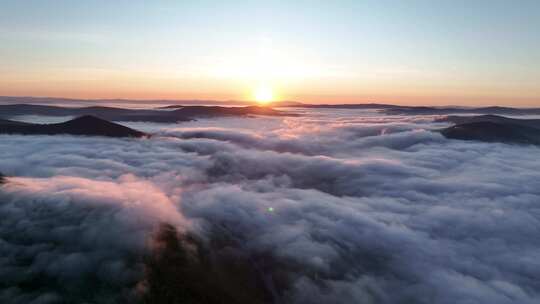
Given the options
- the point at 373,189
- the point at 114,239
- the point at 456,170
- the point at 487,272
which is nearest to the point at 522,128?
the point at 456,170

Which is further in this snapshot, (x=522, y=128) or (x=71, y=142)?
(x=522, y=128)

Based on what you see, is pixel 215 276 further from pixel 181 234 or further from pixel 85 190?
pixel 85 190

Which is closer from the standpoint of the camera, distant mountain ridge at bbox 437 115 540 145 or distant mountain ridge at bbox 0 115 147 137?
distant mountain ridge at bbox 0 115 147 137

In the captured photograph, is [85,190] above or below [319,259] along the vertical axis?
above

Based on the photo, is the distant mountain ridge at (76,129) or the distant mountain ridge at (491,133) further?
the distant mountain ridge at (491,133)

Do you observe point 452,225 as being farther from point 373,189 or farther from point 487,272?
point 373,189

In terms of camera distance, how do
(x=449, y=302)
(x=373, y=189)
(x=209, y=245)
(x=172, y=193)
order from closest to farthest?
1. (x=449, y=302)
2. (x=209, y=245)
3. (x=172, y=193)
4. (x=373, y=189)

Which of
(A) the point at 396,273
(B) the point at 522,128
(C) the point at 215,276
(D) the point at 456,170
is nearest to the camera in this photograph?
(C) the point at 215,276

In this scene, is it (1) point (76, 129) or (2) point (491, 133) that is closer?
(1) point (76, 129)

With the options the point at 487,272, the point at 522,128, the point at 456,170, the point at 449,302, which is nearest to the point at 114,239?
the point at 449,302
